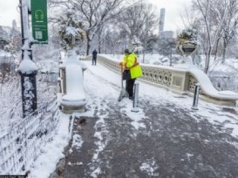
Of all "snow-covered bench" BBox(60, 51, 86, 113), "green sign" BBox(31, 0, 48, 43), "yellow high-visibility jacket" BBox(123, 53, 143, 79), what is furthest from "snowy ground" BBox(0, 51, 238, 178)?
"green sign" BBox(31, 0, 48, 43)

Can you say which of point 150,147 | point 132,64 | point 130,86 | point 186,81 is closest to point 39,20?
point 150,147

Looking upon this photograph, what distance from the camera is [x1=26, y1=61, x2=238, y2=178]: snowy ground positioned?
391cm

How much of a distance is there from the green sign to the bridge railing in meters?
5.98

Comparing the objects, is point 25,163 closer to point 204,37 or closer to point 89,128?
point 89,128

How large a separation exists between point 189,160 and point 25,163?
266 centimetres

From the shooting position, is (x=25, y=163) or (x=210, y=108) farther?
(x=210, y=108)

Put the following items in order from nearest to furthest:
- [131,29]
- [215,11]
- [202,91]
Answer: [202,91] → [215,11] → [131,29]

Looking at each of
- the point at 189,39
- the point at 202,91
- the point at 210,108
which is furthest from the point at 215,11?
the point at 210,108

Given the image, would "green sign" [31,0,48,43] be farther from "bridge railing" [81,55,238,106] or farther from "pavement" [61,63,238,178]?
"bridge railing" [81,55,238,106]

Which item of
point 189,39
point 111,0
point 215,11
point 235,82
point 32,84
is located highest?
point 111,0

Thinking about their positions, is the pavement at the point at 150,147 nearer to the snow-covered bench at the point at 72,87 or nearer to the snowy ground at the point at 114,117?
the snowy ground at the point at 114,117

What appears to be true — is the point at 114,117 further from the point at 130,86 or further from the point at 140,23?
the point at 140,23

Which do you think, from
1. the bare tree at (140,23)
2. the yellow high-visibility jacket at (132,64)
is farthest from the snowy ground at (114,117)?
the bare tree at (140,23)

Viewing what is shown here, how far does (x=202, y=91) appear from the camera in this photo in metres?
8.91
